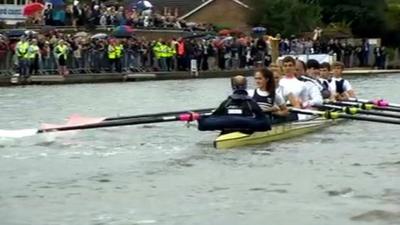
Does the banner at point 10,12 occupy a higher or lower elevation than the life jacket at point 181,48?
higher

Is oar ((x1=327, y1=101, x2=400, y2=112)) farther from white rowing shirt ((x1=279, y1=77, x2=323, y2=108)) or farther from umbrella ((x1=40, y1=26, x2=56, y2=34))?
umbrella ((x1=40, y1=26, x2=56, y2=34))

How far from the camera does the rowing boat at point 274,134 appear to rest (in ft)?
54.9

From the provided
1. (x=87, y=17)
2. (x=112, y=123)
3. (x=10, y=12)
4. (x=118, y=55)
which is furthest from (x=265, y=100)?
(x=10, y=12)

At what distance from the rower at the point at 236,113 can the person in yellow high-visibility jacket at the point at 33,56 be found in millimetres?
18529

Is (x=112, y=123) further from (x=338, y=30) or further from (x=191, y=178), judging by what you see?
(x=338, y=30)

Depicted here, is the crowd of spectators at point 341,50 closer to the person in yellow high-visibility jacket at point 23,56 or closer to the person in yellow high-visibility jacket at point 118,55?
the person in yellow high-visibility jacket at point 118,55

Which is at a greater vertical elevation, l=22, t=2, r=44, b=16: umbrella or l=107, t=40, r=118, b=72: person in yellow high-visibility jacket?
l=22, t=2, r=44, b=16: umbrella

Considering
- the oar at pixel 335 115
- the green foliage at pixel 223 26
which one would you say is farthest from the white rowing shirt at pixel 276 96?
the green foliage at pixel 223 26

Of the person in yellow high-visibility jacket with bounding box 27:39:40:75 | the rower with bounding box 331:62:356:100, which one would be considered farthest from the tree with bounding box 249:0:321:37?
the rower with bounding box 331:62:356:100

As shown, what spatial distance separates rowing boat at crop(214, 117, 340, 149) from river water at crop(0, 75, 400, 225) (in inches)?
7.3

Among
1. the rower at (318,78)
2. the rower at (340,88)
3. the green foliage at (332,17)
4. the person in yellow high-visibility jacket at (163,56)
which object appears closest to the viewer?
the rower at (318,78)

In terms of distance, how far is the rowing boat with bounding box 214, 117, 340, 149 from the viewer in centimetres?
1673

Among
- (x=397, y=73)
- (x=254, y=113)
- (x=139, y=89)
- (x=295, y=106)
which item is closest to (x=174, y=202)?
(x=254, y=113)

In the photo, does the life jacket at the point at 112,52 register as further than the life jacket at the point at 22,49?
Yes
